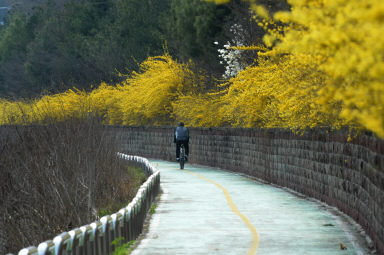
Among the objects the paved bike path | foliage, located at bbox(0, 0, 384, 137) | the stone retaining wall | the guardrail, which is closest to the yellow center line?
the paved bike path

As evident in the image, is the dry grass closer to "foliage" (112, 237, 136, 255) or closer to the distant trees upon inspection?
"foliage" (112, 237, 136, 255)

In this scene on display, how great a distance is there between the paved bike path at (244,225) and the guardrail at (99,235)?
0.35 metres

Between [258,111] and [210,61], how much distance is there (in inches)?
769

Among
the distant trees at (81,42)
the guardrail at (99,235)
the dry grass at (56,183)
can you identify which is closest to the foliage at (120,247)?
the guardrail at (99,235)

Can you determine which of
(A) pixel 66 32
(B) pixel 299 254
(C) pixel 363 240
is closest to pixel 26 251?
(B) pixel 299 254

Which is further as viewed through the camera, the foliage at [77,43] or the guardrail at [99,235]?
the foliage at [77,43]

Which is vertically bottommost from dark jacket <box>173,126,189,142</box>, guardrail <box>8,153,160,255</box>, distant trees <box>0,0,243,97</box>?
guardrail <box>8,153,160,255</box>

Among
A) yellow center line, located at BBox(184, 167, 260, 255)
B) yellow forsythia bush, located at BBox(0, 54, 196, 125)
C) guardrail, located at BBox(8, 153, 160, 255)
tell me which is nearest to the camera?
guardrail, located at BBox(8, 153, 160, 255)

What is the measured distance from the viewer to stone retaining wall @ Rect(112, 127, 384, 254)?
12859mm

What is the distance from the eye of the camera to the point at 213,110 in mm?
38312

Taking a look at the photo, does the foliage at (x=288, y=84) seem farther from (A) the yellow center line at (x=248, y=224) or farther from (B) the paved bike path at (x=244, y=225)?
(A) the yellow center line at (x=248, y=224)

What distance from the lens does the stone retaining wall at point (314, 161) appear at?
12.9 metres

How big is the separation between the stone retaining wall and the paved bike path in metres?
0.41

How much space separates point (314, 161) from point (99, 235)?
1027cm
